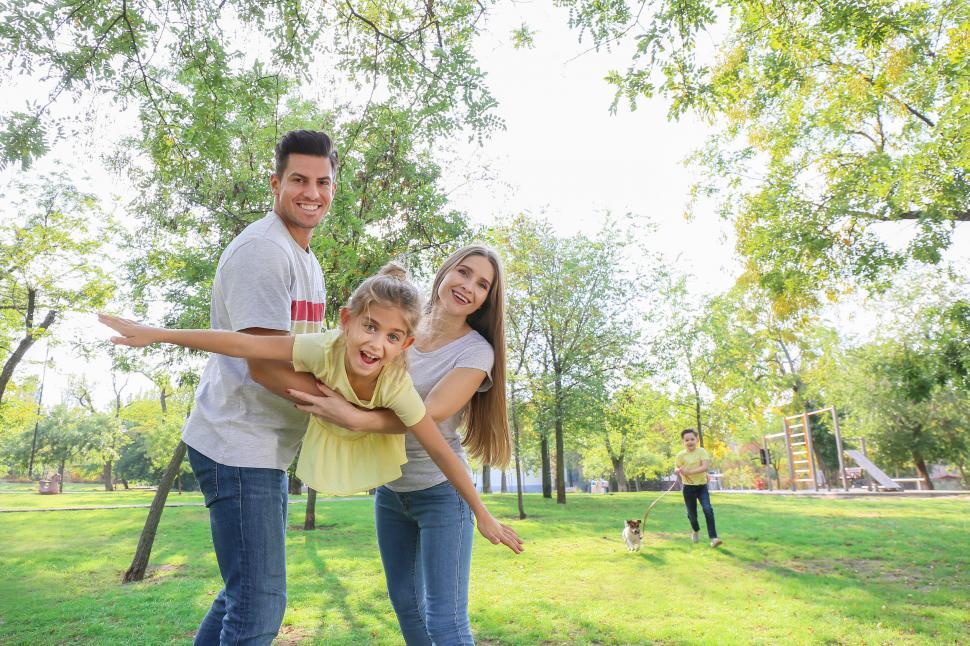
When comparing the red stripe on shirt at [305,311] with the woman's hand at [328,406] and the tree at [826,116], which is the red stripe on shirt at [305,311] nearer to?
the woman's hand at [328,406]

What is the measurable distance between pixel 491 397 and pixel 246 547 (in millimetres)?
1343

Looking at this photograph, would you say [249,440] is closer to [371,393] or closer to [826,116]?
[371,393]

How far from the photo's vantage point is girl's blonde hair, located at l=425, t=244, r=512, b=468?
3.02m

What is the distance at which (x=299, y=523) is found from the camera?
15.4 meters

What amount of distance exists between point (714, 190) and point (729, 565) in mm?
7574

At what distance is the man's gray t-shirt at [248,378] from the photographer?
2100 millimetres

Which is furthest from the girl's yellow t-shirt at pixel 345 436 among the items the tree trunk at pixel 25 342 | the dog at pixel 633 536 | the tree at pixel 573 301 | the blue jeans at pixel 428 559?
the tree trunk at pixel 25 342

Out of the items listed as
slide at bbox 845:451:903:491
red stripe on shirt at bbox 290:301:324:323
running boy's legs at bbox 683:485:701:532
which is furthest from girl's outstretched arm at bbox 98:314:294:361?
slide at bbox 845:451:903:491

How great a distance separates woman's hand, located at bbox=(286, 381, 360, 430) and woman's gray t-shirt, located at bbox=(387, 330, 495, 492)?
482 mm

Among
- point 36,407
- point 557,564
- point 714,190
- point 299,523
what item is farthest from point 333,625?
point 36,407

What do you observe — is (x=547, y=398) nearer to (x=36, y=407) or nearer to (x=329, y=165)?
(x=329, y=165)

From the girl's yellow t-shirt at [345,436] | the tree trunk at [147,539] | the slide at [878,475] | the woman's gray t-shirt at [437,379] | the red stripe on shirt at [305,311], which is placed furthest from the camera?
the slide at [878,475]

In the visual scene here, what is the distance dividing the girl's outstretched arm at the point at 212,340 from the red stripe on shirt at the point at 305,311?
258 millimetres

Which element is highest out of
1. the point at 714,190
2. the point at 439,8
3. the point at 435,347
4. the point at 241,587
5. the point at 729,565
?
the point at 714,190
